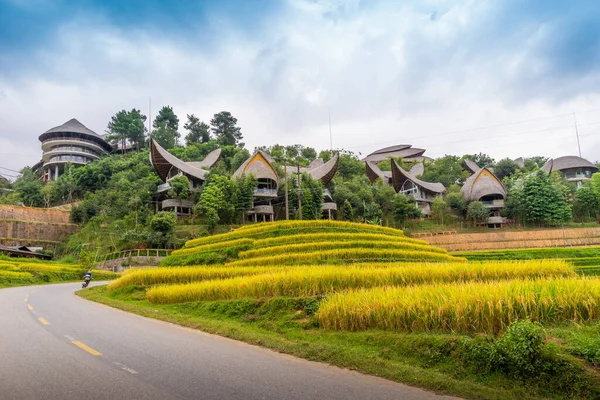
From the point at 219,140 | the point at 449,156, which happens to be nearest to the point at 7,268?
the point at 219,140

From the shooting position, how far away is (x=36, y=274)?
26547 millimetres

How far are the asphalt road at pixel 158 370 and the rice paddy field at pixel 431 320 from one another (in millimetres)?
509

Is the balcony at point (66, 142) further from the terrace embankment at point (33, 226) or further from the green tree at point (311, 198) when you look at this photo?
the green tree at point (311, 198)

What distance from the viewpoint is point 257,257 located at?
2052cm

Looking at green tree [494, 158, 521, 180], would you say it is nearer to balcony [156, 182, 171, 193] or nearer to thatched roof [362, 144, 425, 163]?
thatched roof [362, 144, 425, 163]

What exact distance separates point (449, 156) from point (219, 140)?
3973 cm

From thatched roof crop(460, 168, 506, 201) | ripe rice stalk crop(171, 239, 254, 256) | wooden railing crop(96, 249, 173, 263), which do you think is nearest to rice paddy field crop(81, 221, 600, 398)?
ripe rice stalk crop(171, 239, 254, 256)

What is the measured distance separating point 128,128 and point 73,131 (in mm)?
9034

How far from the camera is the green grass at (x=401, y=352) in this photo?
420 cm

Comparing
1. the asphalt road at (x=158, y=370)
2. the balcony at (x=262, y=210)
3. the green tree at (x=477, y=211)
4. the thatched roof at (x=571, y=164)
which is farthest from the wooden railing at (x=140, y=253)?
the thatched roof at (x=571, y=164)

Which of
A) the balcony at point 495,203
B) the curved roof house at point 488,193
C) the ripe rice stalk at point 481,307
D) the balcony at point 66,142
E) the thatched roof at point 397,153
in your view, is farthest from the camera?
the thatched roof at point 397,153

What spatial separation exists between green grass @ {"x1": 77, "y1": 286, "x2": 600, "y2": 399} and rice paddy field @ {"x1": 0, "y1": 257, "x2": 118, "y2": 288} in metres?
20.4

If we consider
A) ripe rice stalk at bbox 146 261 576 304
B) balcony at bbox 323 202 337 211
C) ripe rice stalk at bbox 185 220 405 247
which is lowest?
ripe rice stalk at bbox 146 261 576 304

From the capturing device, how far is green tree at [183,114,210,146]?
7350 centimetres
